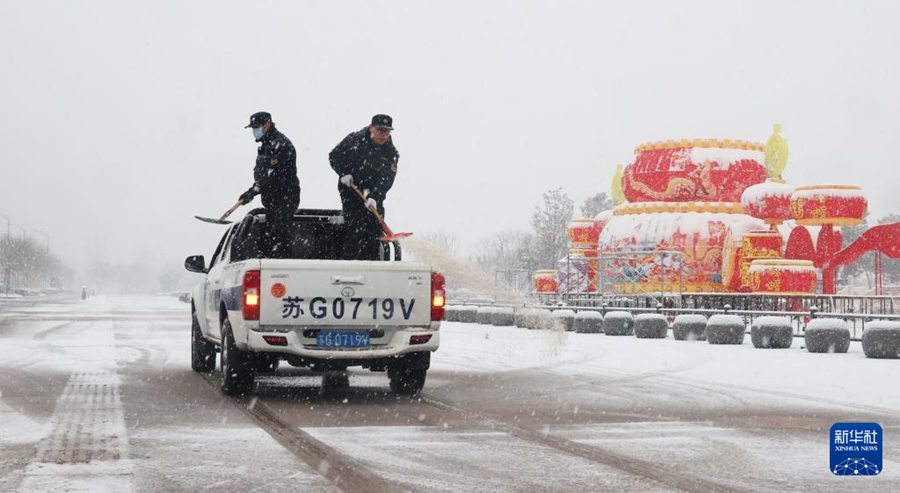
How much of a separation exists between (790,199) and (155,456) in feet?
118

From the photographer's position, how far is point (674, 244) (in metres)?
44.8

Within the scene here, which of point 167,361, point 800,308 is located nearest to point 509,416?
point 167,361

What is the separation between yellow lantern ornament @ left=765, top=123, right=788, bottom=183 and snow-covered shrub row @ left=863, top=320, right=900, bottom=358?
25.9 metres

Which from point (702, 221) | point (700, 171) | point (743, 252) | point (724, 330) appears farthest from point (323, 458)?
point (700, 171)

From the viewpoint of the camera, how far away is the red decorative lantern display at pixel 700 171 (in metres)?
45.4

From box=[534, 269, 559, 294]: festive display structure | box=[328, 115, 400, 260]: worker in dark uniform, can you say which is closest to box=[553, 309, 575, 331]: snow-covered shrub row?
box=[328, 115, 400, 260]: worker in dark uniform

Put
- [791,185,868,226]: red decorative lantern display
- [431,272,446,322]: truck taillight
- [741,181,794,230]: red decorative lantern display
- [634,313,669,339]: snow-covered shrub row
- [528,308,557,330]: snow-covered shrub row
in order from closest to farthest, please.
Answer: [431,272,446,322]: truck taillight → [634,313,669,339]: snow-covered shrub row → [528,308,557,330]: snow-covered shrub row → [791,185,868,226]: red decorative lantern display → [741,181,794,230]: red decorative lantern display

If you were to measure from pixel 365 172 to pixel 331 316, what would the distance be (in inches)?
86.5

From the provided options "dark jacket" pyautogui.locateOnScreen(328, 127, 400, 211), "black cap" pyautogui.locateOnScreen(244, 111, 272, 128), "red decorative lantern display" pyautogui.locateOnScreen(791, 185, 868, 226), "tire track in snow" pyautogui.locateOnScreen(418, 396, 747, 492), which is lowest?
"tire track in snow" pyautogui.locateOnScreen(418, 396, 747, 492)

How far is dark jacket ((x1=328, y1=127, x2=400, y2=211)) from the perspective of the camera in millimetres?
12211

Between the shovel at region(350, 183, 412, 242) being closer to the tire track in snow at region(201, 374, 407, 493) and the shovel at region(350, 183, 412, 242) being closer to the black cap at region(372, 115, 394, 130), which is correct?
the black cap at region(372, 115, 394, 130)

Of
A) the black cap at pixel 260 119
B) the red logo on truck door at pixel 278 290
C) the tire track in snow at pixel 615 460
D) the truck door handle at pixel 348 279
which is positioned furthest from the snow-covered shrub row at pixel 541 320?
the tire track in snow at pixel 615 460

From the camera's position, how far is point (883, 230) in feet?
125

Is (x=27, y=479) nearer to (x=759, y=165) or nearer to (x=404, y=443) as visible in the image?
(x=404, y=443)
